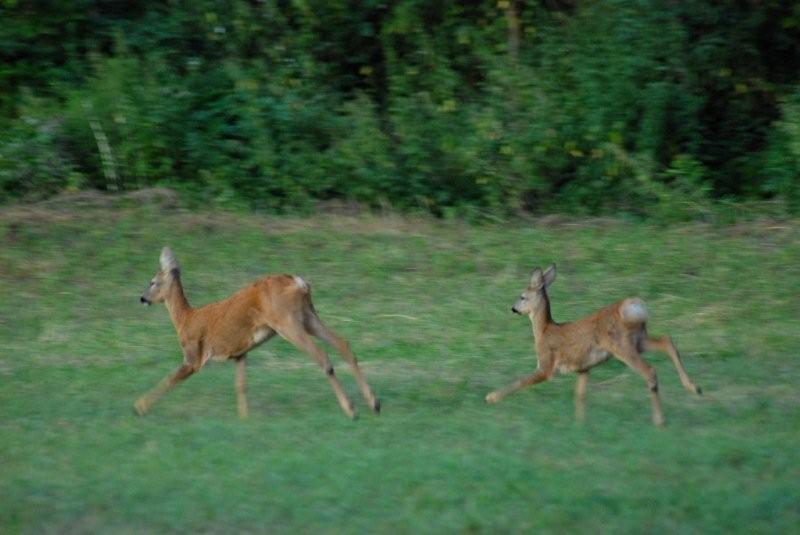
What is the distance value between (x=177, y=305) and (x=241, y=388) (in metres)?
0.94

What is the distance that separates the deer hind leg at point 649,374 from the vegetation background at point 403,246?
141 mm

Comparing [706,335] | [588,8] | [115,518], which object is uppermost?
[588,8]

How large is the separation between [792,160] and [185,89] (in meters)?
7.05

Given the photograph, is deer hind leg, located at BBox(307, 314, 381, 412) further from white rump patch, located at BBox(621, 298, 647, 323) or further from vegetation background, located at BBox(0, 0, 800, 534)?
white rump patch, located at BBox(621, 298, 647, 323)

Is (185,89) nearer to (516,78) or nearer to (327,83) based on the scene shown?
(327,83)

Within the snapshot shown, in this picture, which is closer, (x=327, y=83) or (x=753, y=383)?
(x=753, y=383)

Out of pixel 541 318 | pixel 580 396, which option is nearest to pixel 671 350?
pixel 580 396

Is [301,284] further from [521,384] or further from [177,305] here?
[521,384]

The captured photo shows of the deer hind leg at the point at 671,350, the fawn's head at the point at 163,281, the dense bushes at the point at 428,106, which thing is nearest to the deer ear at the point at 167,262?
the fawn's head at the point at 163,281

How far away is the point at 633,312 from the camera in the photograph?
859 centimetres

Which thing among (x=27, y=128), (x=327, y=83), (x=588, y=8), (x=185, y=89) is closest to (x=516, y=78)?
(x=588, y=8)

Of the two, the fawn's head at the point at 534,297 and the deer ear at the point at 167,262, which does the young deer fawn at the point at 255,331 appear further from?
the fawn's head at the point at 534,297

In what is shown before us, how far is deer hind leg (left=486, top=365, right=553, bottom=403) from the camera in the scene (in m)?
8.77

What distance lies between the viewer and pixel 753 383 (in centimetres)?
941
